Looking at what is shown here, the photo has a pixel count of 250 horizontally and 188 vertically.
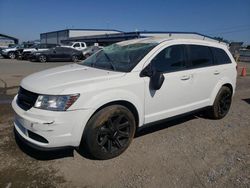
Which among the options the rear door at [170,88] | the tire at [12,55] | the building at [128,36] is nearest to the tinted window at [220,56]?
the rear door at [170,88]

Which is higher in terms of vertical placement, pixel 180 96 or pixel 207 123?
pixel 180 96

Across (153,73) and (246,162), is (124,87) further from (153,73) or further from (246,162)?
(246,162)

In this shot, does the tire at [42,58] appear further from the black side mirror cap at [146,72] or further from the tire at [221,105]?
the black side mirror cap at [146,72]

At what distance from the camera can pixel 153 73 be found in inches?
157

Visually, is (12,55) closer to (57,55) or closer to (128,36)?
(57,55)

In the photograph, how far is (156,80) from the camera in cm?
395

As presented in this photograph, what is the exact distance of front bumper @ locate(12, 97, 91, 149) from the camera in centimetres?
325

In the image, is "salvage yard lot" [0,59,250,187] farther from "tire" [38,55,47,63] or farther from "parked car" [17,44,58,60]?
"parked car" [17,44,58,60]

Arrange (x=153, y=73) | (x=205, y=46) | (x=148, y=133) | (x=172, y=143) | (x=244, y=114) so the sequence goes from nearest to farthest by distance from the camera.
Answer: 1. (x=153, y=73)
2. (x=172, y=143)
3. (x=148, y=133)
4. (x=205, y=46)
5. (x=244, y=114)

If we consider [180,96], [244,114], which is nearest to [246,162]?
[180,96]

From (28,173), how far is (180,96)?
2.76 meters

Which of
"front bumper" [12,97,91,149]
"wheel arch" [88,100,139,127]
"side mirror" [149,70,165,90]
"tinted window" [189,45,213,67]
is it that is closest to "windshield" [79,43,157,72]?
"side mirror" [149,70,165,90]

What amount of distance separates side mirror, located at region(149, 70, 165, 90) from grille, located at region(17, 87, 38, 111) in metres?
1.73

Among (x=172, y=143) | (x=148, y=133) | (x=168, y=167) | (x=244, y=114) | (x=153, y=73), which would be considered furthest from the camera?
(x=244, y=114)
